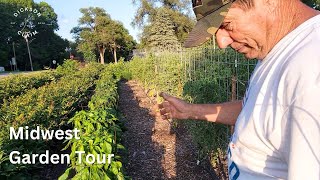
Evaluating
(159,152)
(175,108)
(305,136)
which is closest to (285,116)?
(305,136)

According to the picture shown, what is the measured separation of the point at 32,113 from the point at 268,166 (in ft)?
17.5

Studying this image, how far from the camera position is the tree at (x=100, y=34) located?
5616cm

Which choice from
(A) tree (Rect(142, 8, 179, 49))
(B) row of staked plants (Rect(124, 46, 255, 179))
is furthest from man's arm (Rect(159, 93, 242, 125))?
(A) tree (Rect(142, 8, 179, 49))

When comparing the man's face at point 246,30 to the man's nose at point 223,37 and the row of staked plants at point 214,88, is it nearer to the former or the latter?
the man's nose at point 223,37

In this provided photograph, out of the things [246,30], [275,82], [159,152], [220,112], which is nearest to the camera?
[275,82]

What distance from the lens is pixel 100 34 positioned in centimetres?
5681

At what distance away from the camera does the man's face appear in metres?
1.03

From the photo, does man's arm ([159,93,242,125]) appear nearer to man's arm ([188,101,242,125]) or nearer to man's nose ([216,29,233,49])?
man's arm ([188,101,242,125])

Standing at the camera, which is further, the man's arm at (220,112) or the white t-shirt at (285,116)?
the man's arm at (220,112)

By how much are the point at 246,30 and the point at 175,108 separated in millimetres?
907

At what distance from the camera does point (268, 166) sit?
3.27 feet

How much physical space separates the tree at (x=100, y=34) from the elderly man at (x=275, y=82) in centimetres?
5371

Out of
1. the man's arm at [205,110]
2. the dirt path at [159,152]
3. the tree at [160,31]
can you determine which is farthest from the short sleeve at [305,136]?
the tree at [160,31]

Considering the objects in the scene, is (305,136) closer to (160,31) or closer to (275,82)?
(275,82)
